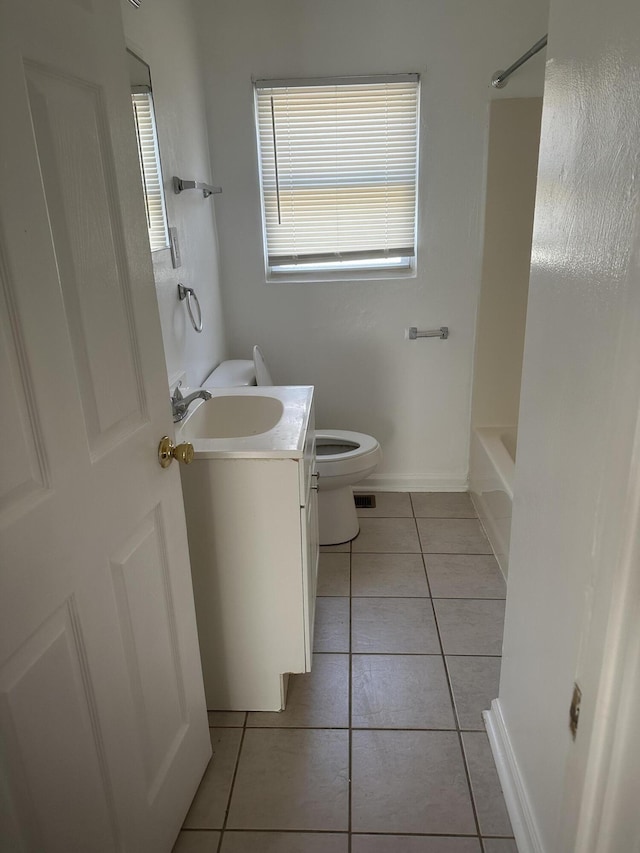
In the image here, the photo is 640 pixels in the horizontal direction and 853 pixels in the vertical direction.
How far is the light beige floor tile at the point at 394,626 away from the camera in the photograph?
1.98 meters

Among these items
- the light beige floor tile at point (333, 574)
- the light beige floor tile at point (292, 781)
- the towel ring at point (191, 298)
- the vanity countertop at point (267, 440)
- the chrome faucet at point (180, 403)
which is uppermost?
the towel ring at point (191, 298)

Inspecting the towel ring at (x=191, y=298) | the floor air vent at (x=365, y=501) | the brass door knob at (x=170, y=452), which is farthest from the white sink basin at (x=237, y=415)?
the floor air vent at (x=365, y=501)

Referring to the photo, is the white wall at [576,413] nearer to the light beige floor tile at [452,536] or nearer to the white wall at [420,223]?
the light beige floor tile at [452,536]

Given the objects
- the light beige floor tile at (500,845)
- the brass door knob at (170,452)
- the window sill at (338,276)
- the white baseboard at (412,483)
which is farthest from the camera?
the white baseboard at (412,483)

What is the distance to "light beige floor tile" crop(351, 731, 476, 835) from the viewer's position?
4.61ft

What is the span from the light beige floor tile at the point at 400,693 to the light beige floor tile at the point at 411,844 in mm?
320

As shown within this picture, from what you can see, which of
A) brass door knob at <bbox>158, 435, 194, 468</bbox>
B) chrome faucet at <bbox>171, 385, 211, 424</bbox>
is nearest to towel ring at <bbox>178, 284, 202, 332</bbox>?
chrome faucet at <bbox>171, 385, 211, 424</bbox>

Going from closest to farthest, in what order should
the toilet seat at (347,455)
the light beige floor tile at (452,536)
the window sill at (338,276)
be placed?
1. the toilet seat at (347,455)
2. the light beige floor tile at (452,536)
3. the window sill at (338,276)

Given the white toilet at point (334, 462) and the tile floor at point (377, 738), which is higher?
the white toilet at point (334, 462)

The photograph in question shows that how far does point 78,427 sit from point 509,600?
1.12 meters

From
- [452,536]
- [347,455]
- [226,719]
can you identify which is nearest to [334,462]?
[347,455]

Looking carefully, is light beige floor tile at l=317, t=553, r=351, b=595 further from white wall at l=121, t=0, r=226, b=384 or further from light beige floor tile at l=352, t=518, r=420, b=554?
white wall at l=121, t=0, r=226, b=384

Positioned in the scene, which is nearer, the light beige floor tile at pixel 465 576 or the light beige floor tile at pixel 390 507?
the light beige floor tile at pixel 465 576

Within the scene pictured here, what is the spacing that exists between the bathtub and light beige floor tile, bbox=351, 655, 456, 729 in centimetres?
53
